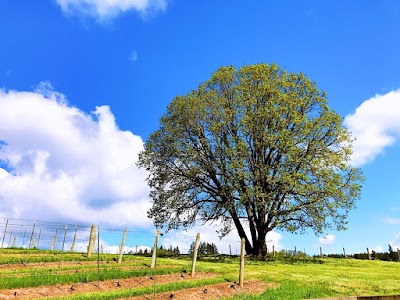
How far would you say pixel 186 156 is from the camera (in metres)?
36.1

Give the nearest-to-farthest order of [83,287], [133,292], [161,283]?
[133,292] < [83,287] < [161,283]

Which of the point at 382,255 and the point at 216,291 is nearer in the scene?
the point at 216,291

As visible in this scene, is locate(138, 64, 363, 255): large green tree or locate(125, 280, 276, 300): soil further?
locate(138, 64, 363, 255): large green tree

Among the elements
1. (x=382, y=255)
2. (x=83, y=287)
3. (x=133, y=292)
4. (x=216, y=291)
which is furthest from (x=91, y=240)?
(x=382, y=255)

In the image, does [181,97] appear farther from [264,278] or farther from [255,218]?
[264,278]

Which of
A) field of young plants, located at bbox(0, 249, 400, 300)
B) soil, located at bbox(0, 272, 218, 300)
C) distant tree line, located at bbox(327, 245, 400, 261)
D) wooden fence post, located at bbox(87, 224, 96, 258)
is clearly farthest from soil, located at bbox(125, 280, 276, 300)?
distant tree line, located at bbox(327, 245, 400, 261)

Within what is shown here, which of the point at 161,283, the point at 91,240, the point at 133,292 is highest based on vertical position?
the point at 91,240

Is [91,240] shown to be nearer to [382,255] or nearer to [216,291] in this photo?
[216,291]

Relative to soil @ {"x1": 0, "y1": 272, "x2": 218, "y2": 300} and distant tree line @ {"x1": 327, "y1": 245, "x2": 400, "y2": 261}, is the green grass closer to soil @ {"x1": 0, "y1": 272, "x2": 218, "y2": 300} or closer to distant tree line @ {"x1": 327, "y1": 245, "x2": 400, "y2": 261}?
soil @ {"x1": 0, "y1": 272, "x2": 218, "y2": 300}

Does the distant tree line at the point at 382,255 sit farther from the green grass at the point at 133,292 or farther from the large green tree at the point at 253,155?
the green grass at the point at 133,292

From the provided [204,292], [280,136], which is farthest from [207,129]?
[204,292]

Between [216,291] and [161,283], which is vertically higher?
[161,283]

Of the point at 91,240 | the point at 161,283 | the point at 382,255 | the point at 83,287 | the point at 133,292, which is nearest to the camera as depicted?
the point at 133,292

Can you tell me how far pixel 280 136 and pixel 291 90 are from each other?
644cm
